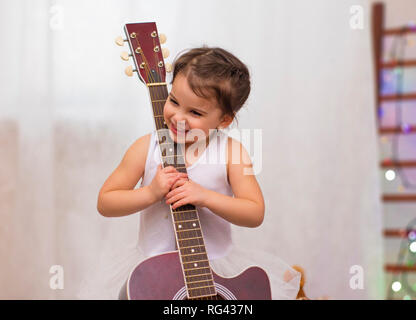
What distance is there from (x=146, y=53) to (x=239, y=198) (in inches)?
16.5

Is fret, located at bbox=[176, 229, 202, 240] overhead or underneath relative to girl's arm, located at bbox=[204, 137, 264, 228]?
underneath

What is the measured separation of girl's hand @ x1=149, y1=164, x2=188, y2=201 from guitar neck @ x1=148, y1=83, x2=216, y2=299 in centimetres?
4

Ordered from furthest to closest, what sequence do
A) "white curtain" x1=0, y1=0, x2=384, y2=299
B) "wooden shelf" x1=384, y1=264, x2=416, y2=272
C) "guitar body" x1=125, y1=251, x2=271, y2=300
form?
1. "wooden shelf" x1=384, y1=264, x2=416, y2=272
2. "white curtain" x1=0, y1=0, x2=384, y2=299
3. "guitar body" x1=125, y1=251, x2=271, y2=300

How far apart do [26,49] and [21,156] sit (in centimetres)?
39

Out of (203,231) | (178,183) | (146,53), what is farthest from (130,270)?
(146,53)

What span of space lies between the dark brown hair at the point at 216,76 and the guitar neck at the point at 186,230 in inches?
3.2

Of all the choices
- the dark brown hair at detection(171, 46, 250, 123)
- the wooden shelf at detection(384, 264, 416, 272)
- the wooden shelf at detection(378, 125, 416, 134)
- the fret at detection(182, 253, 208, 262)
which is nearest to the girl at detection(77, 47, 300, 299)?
the dark brown hair at detection(171, 46, 250, 123)

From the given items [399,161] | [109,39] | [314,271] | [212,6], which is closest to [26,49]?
[109,39]

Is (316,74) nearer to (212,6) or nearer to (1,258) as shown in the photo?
(212,6)

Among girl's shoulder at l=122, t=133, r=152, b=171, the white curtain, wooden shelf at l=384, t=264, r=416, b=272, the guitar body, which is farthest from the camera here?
wooden shelf at l=384, t=264, r=416, b=272

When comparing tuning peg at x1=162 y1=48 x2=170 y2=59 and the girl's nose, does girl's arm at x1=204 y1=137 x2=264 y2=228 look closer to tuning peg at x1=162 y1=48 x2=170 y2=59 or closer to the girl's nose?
the girl's nose

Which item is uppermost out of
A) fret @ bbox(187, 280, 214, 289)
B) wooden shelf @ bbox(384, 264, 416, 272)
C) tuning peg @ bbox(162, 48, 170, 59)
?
tuning peg @ bbox(162, 48, 170, 59)

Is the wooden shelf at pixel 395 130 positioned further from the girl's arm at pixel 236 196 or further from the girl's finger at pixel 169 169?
the girl's finger at pixel 169 169

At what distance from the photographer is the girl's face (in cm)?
127
